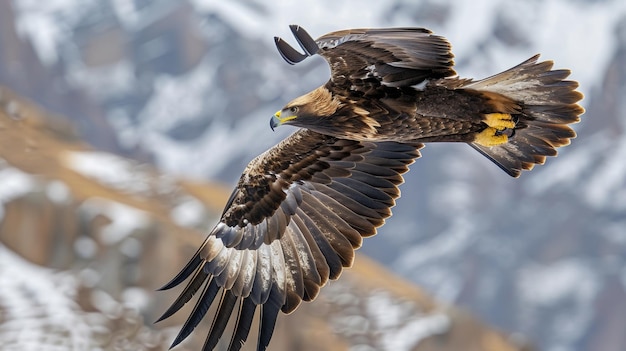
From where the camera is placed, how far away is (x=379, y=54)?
5926 mm

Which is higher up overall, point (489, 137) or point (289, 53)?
point (489, 137)

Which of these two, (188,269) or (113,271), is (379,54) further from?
(113,271)

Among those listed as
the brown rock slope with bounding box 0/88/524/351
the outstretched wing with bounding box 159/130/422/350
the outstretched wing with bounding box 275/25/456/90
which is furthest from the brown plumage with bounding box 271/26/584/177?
the brown rock slope with bounding box 0/88/524/351

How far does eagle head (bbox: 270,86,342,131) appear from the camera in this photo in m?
6.25

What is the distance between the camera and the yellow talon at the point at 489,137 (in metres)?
6.49

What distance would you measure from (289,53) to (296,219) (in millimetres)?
1839

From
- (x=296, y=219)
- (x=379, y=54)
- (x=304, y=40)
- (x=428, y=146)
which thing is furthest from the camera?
(x=428, y=146)

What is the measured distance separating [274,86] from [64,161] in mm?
58042

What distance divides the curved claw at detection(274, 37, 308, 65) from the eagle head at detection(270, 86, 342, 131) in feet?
2.36

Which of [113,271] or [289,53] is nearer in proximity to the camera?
[289,53]

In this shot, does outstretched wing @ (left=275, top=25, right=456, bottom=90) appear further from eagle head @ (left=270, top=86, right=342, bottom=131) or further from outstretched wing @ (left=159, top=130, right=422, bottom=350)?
outstretched wing @ (left=159, top=130, right=422, bottom=350)

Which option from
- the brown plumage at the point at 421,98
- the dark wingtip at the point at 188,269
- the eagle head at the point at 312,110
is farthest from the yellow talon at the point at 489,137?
the dark wingtip at the point at 188,269

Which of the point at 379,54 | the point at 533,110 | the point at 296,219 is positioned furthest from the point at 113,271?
the point at 379,54

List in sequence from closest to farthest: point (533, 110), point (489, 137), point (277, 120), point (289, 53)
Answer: point (289, 53) → point (277, 120) → point (489, 137) → point (533, 110)
